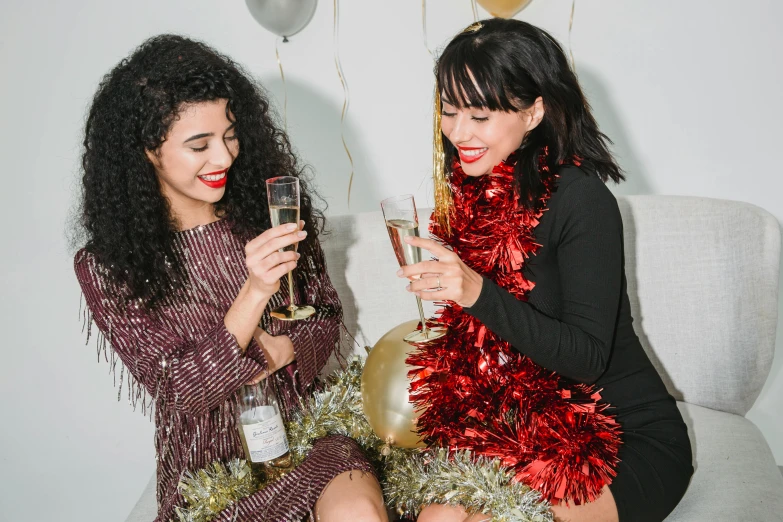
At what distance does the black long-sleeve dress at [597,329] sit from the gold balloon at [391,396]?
36 centimetres

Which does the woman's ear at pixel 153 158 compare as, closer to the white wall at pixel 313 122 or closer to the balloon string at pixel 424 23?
Result: the white wall at pixel 313 122

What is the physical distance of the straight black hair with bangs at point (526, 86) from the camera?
5.21 ft

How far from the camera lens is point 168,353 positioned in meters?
1.67

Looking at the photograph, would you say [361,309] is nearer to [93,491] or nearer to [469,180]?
[469,180]

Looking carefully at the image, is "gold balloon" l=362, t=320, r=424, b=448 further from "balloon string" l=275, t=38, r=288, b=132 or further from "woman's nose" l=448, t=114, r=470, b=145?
"balloon string" l=275, t=38, r=288, b=132

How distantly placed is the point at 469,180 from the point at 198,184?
2.09 feet

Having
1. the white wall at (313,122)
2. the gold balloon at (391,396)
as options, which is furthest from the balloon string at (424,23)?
the gold balloon at (391,396)

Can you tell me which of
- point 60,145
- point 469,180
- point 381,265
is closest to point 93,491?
point 60,145

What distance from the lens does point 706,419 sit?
207cm

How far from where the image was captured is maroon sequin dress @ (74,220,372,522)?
1.63 m

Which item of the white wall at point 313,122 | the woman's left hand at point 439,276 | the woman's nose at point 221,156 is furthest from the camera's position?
the white wall at point 313,122

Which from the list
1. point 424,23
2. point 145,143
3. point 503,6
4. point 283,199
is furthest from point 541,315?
point 424,23

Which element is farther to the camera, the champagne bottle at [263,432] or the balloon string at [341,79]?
the balloon string at [341,79]

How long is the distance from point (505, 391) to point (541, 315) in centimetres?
23
